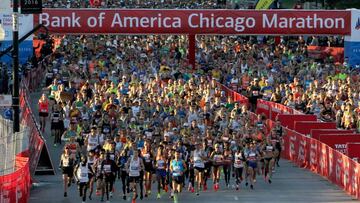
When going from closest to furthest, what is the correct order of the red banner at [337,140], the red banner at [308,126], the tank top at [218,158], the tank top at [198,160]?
the tank top at [198,160]
the tank top at [218,158]
the red banner at [337,140]
the red banner at [308,126]

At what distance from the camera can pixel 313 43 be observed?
67688 mm

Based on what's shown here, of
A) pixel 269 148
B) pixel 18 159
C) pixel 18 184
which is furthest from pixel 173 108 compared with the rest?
pixel 18 184

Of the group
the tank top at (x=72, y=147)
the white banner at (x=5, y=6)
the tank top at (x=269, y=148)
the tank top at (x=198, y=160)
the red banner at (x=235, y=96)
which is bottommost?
the tank top at (x=198, y=160)

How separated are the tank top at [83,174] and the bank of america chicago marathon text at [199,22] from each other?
2250cm

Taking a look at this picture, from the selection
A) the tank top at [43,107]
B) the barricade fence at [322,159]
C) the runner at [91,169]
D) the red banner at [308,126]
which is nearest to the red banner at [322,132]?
the barricade fence at [322,159]

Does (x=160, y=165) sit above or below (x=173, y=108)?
A: below

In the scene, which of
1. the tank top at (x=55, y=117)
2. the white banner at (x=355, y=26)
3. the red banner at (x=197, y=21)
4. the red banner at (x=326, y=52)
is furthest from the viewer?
the red banner at (x=326, y=52)

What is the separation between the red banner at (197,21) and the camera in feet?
181

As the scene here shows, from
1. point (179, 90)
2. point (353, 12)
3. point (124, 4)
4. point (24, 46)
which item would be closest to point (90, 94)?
point (179, 90)

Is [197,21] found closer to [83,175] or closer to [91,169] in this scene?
[91,169]

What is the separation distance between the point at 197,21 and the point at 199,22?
0.10 metres

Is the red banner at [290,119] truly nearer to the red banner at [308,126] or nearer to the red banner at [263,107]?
the red banner at [308,126]

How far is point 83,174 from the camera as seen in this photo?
32312mm

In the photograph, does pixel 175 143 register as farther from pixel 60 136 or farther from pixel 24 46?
pixel 24 46
